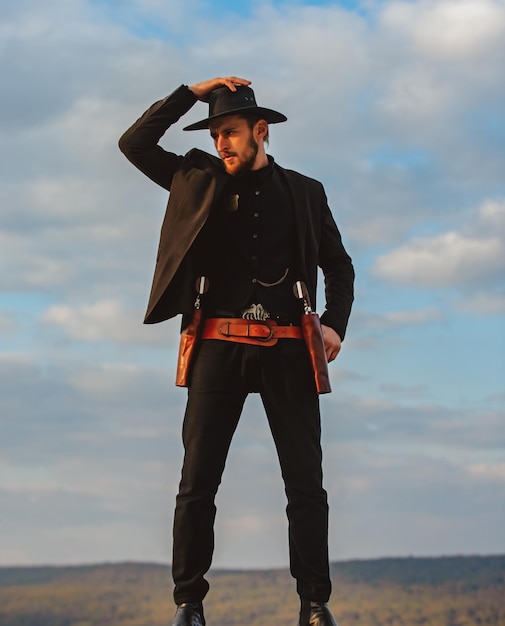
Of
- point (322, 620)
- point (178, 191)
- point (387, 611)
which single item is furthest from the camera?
point (387, 611)

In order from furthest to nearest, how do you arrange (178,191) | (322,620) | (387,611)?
(387,611) < (178,191) < (322,620)

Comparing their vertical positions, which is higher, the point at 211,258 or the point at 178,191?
the point at 178,191

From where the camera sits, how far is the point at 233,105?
7621 millimetres

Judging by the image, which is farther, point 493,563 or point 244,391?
point 493,563

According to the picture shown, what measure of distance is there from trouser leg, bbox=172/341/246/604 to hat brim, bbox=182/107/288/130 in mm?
1558

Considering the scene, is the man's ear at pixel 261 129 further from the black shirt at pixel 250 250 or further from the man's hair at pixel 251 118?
the black shirt at pixel 250 250

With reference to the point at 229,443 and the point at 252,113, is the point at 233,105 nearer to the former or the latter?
the point at 252,113

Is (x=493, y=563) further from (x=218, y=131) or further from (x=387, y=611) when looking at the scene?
(x=218, y=131)

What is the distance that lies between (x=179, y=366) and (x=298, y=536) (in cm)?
143

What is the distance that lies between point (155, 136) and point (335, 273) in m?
1.71

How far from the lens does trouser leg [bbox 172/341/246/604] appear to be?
291 inches

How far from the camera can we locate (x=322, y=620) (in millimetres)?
7375

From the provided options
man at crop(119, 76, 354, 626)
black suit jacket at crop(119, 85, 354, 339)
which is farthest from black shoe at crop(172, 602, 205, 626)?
black suit jacket at crop(119, 85, 354, 339)

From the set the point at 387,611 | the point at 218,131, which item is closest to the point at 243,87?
the point at 218,131
